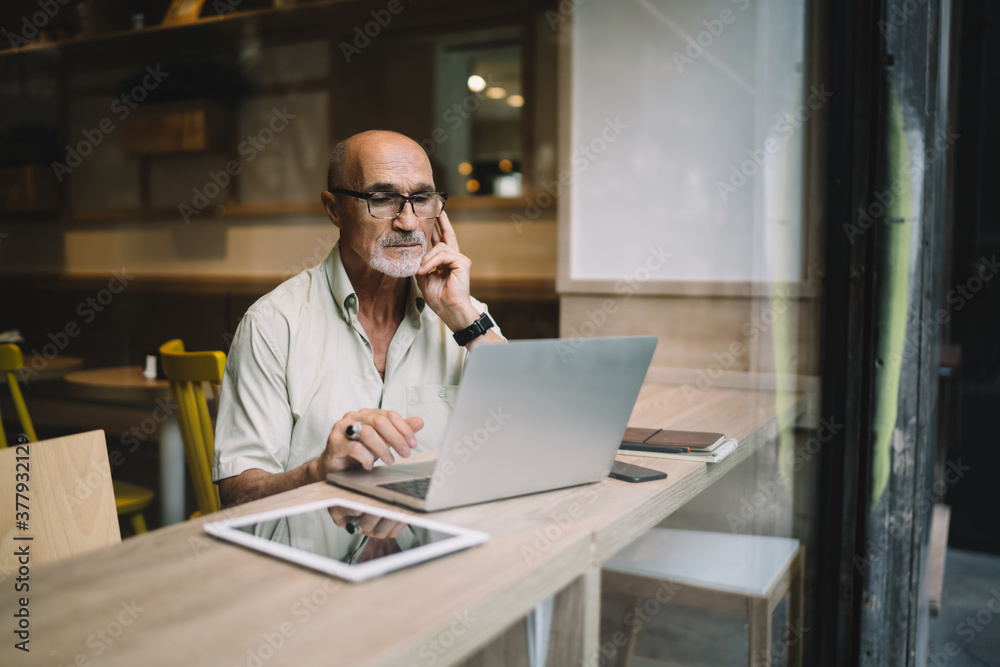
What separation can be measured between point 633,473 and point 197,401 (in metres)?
1.36

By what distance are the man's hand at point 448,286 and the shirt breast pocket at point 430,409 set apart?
15 centimetres

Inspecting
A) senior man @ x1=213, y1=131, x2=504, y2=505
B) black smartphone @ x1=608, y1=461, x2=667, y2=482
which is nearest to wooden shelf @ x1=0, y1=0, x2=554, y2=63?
senior man @ x1=213, y1=131, x2=504, y2=505

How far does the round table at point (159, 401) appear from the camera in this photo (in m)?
2.53

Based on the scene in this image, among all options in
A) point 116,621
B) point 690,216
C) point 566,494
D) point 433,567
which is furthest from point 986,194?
point 116,621

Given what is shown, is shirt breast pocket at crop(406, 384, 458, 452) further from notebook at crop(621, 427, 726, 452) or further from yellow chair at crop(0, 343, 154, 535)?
yellow chair at crop(0, 343, 154, 535)

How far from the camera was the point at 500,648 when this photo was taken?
965 mm

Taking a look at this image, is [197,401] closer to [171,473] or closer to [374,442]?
[171,473]

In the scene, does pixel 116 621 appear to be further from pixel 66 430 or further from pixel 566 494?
pixel 66 430

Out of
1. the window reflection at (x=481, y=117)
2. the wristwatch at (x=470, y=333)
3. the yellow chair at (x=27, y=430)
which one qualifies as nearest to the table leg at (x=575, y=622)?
the wristwatch at (x=470, y=333)

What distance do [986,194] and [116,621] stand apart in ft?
11.8

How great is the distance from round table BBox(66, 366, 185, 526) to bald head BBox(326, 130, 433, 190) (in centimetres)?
125

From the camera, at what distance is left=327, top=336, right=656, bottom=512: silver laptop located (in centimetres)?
88

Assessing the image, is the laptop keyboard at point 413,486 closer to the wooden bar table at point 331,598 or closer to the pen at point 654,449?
the wooden bar table at point 331,598

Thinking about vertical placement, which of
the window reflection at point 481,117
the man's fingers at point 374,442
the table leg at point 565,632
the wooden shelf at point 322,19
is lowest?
the table leg at point 565,632
